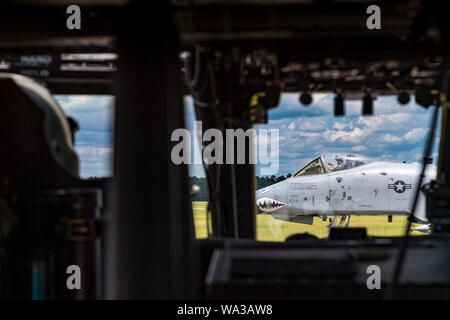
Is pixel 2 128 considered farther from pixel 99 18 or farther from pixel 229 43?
pixel 229 43

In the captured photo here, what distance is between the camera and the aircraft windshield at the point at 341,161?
35.0ft

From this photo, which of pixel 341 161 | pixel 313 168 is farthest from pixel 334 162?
pixel 313 168

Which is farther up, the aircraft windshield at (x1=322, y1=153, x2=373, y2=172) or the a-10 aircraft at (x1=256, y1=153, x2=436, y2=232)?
the aircraft windshield at (x1=322, y1=153, x2=373, y2=172)

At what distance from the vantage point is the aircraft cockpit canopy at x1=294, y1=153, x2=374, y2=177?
10.7m

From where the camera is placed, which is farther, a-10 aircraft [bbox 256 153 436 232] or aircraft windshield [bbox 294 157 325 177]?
aircraft windshield [bbox 294 157 325 177]

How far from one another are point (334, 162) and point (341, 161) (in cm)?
16

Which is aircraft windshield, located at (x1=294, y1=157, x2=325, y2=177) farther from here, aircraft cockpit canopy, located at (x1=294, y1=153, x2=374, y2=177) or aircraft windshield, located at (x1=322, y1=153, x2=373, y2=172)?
aircraft windshield, located at (x1=322, y1=153, x2=373, y2=172)

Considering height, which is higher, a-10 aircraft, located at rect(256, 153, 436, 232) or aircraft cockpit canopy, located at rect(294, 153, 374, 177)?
aircraft cockpit canopy, located at rect(294, 153, 374, 177)

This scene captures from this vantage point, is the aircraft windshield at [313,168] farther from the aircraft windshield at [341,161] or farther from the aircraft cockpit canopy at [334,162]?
the aircraft windshield at [341,161]

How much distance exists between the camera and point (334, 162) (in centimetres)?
1070

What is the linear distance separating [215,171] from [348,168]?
6343 mm

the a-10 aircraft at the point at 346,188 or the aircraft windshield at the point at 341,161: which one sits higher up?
the aircraft windshield at the point at 341,161

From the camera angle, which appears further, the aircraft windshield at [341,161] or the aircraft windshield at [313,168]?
the aircraft windshield at [313,168]

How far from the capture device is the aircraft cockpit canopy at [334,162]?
420 inches
